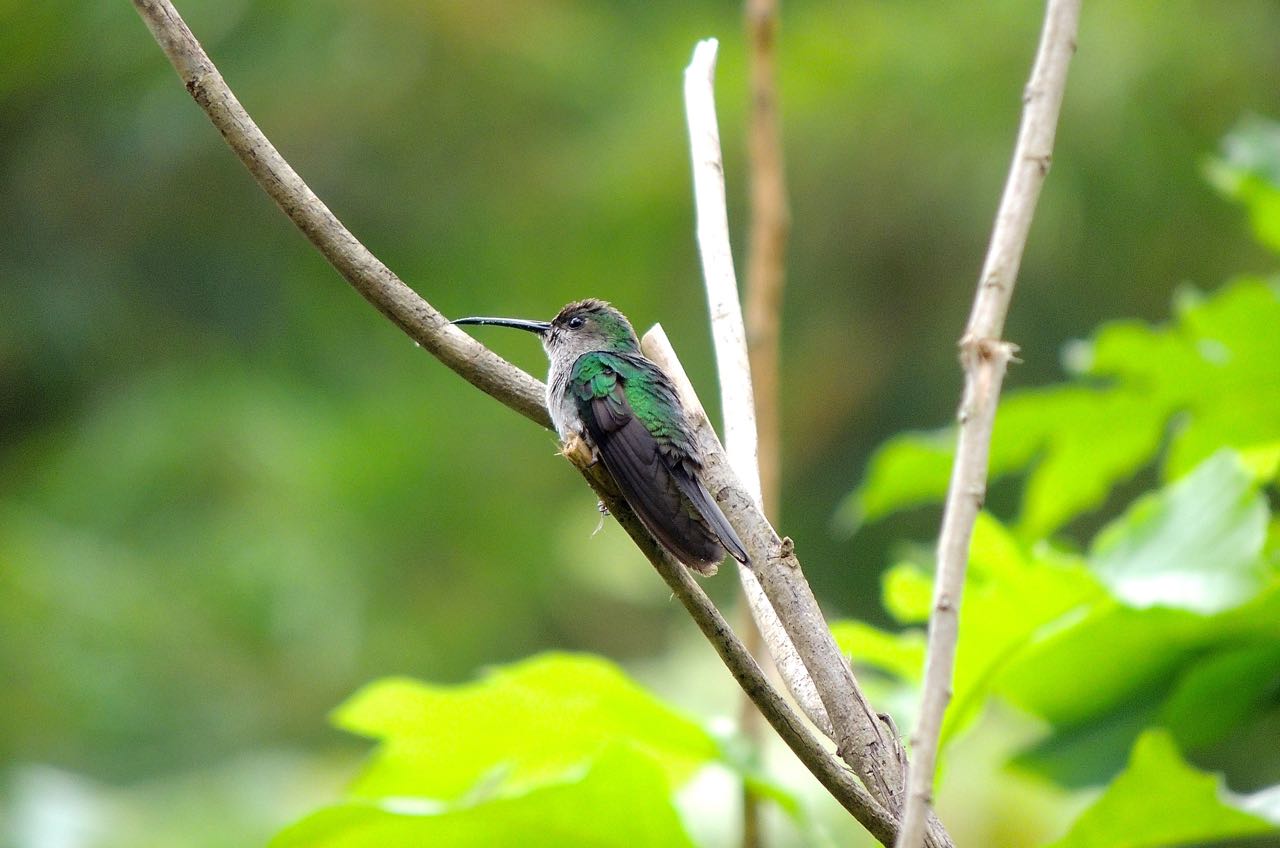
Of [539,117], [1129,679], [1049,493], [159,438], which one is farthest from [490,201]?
[1129,679]

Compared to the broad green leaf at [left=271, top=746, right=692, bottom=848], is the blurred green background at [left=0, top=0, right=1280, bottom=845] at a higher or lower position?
higher

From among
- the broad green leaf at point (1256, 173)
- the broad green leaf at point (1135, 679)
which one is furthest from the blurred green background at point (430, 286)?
the broad green leaf at point (1135, 679)

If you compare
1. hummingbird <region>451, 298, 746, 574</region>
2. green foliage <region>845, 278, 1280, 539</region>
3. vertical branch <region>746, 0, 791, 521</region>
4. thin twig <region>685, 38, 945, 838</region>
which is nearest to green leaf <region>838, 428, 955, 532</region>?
green foliage <region>845, 278, 1280, 539</region>

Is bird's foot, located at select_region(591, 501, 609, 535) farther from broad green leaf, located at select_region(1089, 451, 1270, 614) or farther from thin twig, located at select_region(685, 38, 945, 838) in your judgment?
broad green leaf, located at select_region(1089, 451, 1270, 614)

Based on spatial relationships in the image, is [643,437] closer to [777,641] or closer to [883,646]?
[883,646]

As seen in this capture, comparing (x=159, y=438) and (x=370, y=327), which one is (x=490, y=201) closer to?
(x=370, y=327)

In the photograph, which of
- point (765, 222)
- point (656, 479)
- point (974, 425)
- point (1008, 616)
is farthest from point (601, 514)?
point (974, 425)

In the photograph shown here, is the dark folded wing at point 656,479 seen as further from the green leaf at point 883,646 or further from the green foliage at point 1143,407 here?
the green foliage at point 1143,407
